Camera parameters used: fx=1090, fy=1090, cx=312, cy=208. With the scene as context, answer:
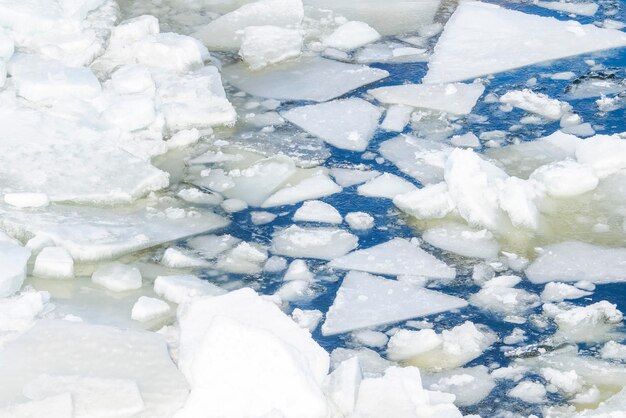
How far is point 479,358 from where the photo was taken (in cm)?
303

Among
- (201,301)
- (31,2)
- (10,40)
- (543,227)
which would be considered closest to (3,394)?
(201,301)

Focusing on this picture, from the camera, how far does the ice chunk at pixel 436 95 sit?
4586 millimetres

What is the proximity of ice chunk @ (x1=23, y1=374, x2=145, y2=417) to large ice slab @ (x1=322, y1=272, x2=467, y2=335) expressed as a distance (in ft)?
2.32

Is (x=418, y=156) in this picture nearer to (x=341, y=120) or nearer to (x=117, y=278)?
(x=341, y=120)

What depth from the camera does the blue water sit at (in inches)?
122

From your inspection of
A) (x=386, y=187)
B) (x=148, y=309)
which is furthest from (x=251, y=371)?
(x=386, y=187)

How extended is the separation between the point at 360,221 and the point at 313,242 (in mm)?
216

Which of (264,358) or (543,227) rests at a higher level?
(264,358)

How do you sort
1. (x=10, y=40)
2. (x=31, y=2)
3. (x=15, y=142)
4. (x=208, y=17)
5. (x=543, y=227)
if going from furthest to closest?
(x=208, y=17) < (x=31, y=2) < (x=10, y=40) < (x=15, y=142) < (x=543, y=227)

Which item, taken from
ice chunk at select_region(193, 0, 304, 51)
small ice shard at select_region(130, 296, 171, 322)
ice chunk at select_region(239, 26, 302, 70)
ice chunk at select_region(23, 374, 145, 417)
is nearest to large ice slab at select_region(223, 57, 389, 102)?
ice chunk at select_region(239, 26, 302, 70)

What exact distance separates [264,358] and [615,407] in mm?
894

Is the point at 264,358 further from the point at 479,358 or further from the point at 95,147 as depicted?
the point at 95,147

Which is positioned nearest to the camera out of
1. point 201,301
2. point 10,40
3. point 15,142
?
point 201,301

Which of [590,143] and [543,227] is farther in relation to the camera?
[590,143]
